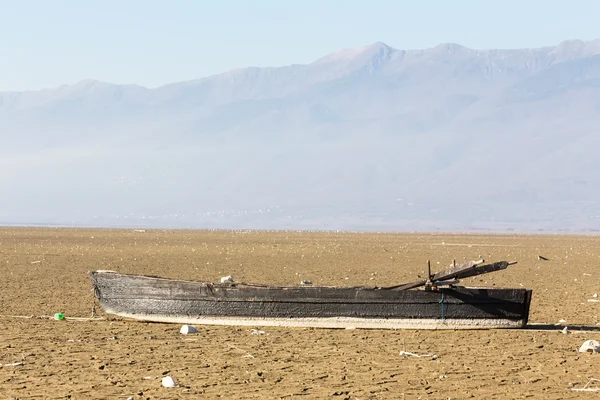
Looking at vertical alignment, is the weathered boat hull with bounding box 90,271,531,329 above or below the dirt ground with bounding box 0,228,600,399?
above

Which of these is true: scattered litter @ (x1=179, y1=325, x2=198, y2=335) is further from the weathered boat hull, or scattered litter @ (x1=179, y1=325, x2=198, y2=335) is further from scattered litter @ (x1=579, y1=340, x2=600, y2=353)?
scattered litter @ (x1=579, y1=340, x2=600, y2=353)

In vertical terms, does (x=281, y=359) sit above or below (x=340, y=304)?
below

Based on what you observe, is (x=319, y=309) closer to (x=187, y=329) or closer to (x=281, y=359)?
(x=187, y=329)

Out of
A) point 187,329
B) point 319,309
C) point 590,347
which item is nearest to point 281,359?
point 187,329

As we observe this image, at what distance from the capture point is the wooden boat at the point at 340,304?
57.1 feet

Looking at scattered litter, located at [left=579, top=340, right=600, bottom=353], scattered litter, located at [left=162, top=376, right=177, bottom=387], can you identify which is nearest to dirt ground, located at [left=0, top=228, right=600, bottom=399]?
scattered litter, located at [left=162, top=376, right=177, bottom=387]

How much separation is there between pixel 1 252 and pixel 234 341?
28186 millimetres

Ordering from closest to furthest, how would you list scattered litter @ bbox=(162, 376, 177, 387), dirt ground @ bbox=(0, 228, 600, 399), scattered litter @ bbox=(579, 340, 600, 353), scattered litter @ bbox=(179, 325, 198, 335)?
dirt ground @ bbox=(0, 228, 600, 399) → scattered litter @ bbox=(162, 376, 177, 387) → scattered litter @ bbox=(579, 340, 600, 353) → scattered litter @ bbox=(179, 325, 198, 335)

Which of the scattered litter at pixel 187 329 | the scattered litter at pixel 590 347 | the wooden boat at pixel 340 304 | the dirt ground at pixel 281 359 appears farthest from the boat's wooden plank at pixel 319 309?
the scattered litter at pixel 590 347

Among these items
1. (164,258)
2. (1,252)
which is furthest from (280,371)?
(1,252)

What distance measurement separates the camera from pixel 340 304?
17688 millimetres

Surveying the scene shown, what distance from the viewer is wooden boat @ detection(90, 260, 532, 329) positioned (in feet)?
57.1

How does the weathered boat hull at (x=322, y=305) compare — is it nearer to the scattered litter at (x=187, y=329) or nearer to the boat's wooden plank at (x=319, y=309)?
the boat's wooden plank at (x=319, y=309)

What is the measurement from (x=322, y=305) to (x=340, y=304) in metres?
0.29
